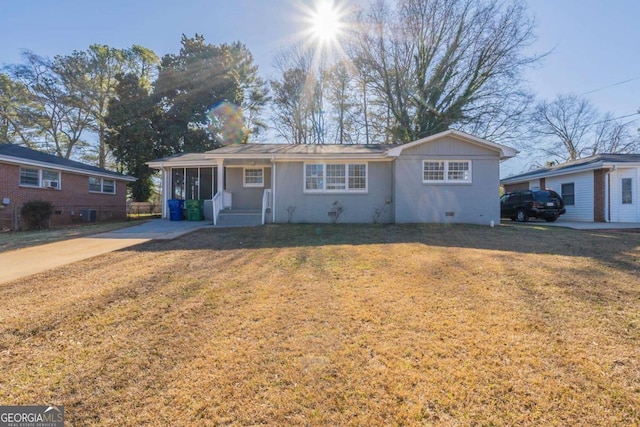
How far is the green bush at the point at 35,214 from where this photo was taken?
1238 cm

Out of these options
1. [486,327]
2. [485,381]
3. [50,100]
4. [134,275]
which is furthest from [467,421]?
[50,100]

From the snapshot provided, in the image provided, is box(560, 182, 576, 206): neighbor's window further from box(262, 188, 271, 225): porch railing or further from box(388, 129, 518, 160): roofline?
box(262, 188, 271, 225): porch railing

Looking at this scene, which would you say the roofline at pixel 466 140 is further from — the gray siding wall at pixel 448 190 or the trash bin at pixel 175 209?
the trash bin at pixel 175 209

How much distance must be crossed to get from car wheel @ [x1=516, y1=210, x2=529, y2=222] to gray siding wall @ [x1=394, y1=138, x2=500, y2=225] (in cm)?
433

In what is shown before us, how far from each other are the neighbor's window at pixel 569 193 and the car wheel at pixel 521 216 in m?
3.05

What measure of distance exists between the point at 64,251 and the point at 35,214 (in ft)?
26.6

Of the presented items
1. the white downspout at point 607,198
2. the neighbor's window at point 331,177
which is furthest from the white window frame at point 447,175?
the white downspout at point 607,198

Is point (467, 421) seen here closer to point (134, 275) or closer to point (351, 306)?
point (351, 306)

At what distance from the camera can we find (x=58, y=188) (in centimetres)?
1541

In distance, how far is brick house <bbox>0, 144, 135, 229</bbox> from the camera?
12922 mm

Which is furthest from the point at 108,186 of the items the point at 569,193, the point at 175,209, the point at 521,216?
the point at 569,193

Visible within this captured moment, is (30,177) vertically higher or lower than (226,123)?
lower

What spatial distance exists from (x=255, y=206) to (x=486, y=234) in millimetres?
9303

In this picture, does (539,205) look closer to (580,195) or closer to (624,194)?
(580,195)
